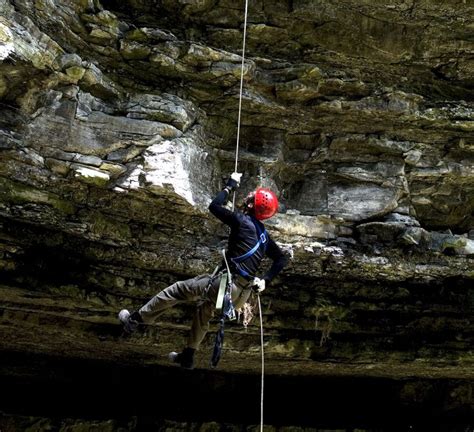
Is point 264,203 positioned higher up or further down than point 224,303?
higher up

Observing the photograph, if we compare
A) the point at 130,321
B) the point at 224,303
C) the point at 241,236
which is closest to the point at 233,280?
the point at 224,303

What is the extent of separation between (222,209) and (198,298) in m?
1.00

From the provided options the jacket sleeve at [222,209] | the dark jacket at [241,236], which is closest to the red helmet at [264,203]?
the dark jacket at [241,236]

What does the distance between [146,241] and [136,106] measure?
1.89 m

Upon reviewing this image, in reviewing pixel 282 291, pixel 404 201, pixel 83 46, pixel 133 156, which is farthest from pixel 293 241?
Result: pixel 83 46

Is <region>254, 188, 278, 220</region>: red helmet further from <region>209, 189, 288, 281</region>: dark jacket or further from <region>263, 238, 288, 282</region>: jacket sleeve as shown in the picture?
<region>263, 238, 288, 282</region>: jacket sleeve

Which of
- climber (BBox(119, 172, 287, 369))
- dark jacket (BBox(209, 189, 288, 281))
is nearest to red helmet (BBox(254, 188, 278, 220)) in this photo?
climber (BBox(119, 172, 287, 369))

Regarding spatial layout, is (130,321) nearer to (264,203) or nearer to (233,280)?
(233,280)

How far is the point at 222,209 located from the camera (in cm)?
557

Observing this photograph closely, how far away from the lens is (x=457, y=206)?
8.62 metres

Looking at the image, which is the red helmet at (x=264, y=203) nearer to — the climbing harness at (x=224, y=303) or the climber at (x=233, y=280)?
the climber at (x=233, y=280)

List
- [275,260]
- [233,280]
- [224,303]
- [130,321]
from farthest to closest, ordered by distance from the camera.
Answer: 1. [275,260]
2. [130,321]
3. [233,280]
4. [224,303]

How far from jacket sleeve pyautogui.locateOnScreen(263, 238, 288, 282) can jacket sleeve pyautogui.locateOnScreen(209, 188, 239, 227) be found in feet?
2.13

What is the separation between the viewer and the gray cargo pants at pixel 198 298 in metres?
5.65
